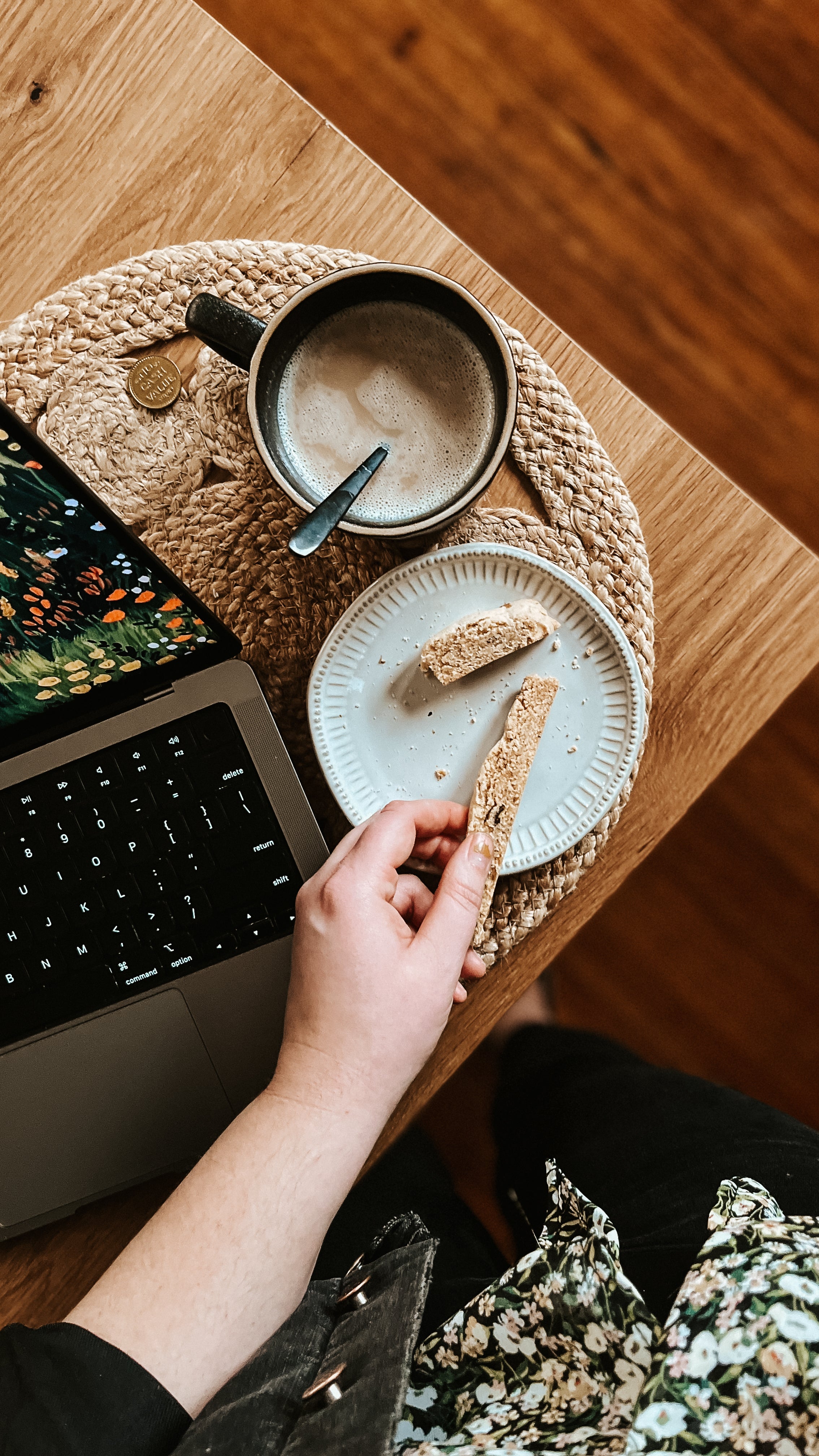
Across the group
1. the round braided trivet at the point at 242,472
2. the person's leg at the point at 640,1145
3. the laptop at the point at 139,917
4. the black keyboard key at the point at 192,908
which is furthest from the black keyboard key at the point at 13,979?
the person's leg at the point at 640,1145

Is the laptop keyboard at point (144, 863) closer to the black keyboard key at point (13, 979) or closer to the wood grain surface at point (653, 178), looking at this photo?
the black keyboard key at point (13, 979)

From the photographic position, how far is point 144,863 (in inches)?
22.9

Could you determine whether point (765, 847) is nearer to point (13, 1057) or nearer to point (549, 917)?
point (549, 917)

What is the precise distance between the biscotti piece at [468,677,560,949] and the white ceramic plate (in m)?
0.01

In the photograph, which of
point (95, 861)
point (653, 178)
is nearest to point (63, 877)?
point (95, 861)

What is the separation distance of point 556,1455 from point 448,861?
12.8 inches

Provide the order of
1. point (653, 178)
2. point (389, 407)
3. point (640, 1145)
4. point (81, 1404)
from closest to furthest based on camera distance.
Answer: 1. point (81, 1404)
2. point (389, 407)
3. point (640, 1145)
4. point (653, 178)

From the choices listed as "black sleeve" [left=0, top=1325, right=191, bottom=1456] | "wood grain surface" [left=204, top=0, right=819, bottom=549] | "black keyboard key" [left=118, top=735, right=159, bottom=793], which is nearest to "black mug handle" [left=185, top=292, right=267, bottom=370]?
"black keyboard key" [left=118, top=735, right=159, bottom=793]

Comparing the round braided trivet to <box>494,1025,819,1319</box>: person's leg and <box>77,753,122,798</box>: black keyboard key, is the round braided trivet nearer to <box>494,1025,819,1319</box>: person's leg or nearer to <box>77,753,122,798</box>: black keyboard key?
<box>77,753,122,798</box>: black keyboard key

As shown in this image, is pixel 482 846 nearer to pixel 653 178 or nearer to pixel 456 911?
pixel 456 911

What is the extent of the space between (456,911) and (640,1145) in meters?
0.32

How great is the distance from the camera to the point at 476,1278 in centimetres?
71

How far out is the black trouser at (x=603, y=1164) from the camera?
623 millimetres

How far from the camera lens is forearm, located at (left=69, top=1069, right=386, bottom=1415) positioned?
470mm
